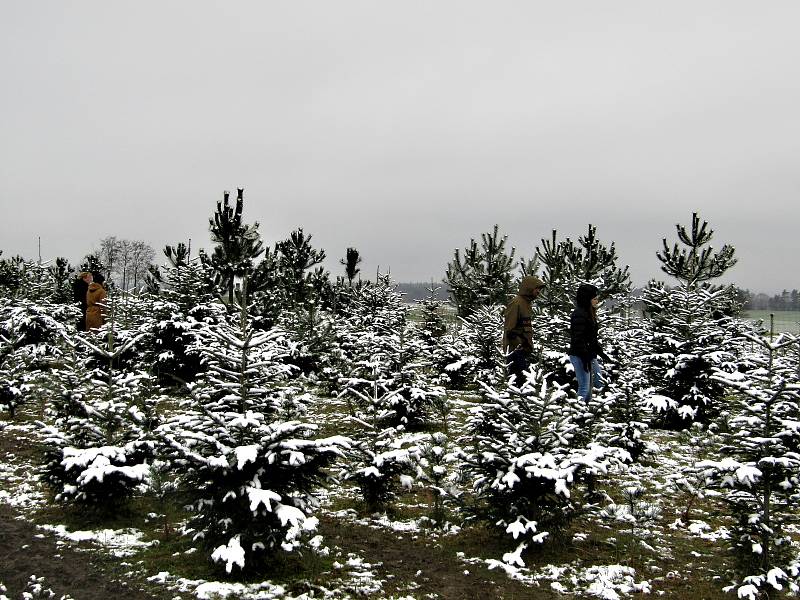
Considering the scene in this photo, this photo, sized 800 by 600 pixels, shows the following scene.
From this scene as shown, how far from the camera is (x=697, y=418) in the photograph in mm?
10477

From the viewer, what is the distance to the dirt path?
4.53 m

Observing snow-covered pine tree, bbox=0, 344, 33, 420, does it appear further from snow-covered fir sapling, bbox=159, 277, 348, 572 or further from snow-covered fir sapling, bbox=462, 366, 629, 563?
snow-covered fir sapling, bbox=462, 366, 629, 563

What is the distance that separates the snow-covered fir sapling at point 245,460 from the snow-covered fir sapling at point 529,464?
4.96 ft

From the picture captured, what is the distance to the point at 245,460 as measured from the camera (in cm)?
433

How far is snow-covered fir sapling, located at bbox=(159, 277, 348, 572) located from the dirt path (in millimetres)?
684

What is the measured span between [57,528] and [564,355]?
8.08 metres

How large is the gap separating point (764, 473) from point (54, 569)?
5.84 meters

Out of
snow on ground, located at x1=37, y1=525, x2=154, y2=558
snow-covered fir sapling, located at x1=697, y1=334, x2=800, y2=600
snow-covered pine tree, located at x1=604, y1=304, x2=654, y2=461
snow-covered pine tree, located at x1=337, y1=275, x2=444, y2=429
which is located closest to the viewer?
snow-covered fir sapling, located at x1=697, y1=334, x2=800, y2=600

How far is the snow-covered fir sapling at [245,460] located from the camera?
4523 millimetres

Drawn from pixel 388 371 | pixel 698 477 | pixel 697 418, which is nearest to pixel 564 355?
pixel 697 418

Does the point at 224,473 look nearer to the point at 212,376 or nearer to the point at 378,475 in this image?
the point at 212,376

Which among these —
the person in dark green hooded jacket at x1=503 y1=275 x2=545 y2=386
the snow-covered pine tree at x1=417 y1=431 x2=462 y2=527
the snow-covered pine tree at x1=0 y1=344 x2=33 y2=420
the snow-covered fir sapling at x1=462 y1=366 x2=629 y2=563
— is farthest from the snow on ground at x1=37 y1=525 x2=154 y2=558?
the person in dark green hooded jacket at x1=503 y1=275 x2=545 y2=386

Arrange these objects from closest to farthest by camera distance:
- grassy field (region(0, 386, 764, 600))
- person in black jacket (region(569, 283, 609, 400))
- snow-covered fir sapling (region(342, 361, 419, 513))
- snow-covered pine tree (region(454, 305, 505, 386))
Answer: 1. grassy field (region(0, 386, 764, 600))
2. snow-covered fir sapling (region(342, 361, 419, 513))
3. person in black jacket (region(569, 283, 609, 400))
4. snow-covered pine tree (region(454, 305, 505, 386))

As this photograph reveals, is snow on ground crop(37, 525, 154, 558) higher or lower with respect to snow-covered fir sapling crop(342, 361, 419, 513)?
lower
